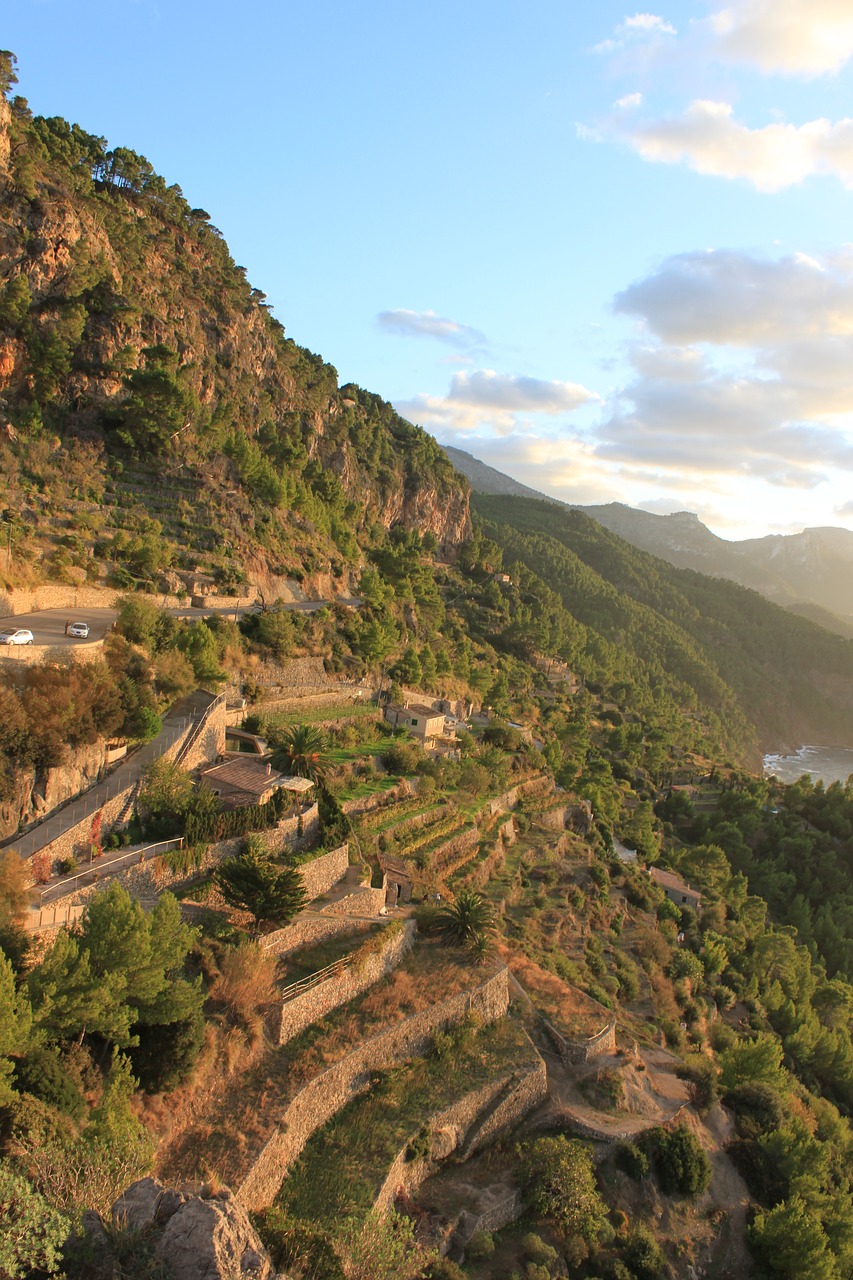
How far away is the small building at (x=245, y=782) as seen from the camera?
19719mm

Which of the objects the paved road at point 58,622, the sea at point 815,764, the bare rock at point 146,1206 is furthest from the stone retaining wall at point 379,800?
the sea at point 815,764

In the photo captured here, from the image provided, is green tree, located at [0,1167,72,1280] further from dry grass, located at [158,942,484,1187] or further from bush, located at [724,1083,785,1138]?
bush, located at [724,1083,785,1138]

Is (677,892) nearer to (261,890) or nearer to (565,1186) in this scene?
(565,1186)

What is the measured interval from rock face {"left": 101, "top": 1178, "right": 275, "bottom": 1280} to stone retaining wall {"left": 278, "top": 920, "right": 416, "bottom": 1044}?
22.4ft

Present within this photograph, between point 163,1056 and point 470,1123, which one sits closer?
point 163,1056

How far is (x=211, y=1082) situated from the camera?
44.0 ft

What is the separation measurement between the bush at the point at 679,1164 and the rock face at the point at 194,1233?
1257 cm

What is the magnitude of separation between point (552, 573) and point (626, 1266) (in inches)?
4700

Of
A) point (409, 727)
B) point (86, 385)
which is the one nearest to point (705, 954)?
point (409, 727)

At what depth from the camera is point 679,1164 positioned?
17.1 metres

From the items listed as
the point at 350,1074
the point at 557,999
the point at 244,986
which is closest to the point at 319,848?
the point at 244,986

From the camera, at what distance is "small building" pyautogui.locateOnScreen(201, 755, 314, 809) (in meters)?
19.7

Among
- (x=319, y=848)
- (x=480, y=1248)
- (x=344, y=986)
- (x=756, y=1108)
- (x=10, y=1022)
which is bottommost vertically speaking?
(x=756, y=1108)

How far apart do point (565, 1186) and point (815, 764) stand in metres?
120
